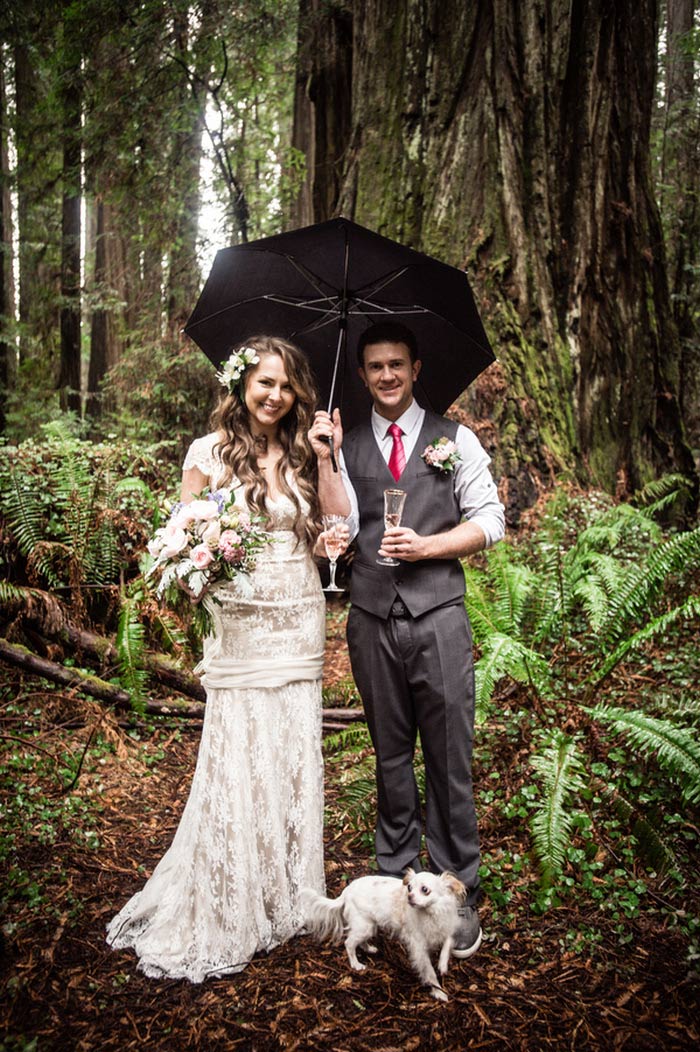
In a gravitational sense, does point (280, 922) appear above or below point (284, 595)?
below

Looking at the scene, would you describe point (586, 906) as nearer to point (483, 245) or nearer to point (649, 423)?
point (483, 245)

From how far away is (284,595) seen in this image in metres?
3.18

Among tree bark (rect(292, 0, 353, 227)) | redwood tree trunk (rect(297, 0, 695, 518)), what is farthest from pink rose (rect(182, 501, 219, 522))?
tree bark (rect(292, 0, 353, 227))

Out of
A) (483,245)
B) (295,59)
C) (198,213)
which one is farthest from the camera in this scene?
(198,213)

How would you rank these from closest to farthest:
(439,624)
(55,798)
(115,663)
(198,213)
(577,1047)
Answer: (577,1047) → (439,624) → (55,798) → (115,663) → (198,213)

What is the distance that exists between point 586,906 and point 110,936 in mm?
2129

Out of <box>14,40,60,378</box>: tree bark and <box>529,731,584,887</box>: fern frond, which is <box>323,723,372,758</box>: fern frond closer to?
<box>529,731,584,887</box>: fern frond

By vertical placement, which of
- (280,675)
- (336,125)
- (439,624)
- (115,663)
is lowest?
(115,663)

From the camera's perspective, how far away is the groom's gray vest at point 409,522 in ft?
10.1

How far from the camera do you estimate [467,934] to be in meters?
3.05

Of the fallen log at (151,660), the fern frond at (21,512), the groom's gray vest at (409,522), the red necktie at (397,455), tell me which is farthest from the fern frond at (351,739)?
the fern frond at (21,512)

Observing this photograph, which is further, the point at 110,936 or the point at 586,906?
the point at 586,906

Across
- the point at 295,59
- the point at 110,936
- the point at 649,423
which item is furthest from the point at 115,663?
the point at 295,59

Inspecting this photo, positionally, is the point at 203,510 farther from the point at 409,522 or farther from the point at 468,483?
the point at 468,483
